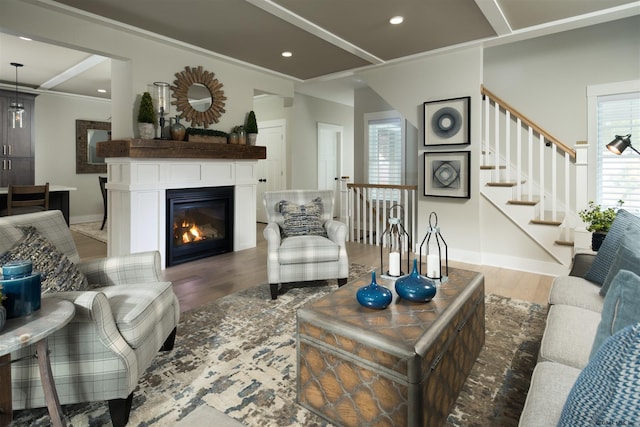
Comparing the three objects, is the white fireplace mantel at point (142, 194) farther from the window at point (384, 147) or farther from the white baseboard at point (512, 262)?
the white baseboard at point (512, 262)

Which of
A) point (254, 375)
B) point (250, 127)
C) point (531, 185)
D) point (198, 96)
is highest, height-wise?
point (198, 96)

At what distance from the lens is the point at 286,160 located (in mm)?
7141

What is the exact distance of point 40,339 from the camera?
4.09 feet

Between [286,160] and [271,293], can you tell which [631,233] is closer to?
[271,293]

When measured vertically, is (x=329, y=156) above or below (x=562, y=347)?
above

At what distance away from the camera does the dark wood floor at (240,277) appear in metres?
3.35

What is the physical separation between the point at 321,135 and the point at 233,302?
5338 millimetres

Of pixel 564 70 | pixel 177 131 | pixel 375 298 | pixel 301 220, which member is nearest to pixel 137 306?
pixel 375 298

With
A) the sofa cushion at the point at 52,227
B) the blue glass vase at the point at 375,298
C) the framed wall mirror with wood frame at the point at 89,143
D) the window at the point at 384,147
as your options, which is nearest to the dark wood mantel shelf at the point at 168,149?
A: the sofa cushion at the point at 52,227

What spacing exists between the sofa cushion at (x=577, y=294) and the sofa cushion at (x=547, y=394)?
0.76 m

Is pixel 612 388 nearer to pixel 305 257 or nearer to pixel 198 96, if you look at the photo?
pixel 305 257

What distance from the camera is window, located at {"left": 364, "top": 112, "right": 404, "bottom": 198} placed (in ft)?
21.8

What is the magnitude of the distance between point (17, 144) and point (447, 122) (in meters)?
7.46

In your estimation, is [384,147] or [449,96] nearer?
[449,96]
